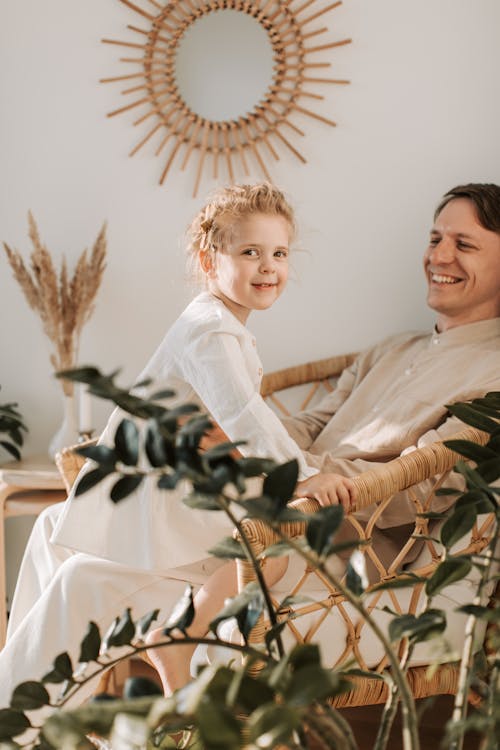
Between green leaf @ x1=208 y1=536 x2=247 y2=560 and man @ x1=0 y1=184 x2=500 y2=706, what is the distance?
37.6 inches

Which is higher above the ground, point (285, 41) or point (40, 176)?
point (285, 41)

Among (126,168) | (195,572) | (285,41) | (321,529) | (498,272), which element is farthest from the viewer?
(126,168)

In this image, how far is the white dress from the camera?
5.68 ft

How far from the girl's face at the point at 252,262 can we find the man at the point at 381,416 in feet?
1.38

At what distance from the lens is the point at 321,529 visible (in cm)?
76

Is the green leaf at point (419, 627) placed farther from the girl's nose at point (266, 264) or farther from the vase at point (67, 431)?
the vase at point (67, 431)

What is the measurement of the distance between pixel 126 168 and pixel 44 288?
0.49 metres

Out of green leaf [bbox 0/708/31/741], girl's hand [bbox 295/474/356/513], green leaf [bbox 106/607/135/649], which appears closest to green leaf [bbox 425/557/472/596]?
green leaf [bbox 106/607/135/649]

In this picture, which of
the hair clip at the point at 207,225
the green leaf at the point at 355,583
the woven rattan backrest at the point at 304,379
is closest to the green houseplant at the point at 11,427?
the woven rattan backrest at the point at 304,379

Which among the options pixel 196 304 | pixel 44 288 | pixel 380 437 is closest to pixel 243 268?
pixel 196 304

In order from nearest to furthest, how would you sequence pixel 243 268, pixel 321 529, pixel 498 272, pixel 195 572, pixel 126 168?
1. pixel 321 529
2. pixel 195 572
3. pixel 243 268
4. pixel 498 272
5. pixel 126 168

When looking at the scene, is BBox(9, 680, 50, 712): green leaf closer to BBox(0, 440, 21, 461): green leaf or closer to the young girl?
the young girl

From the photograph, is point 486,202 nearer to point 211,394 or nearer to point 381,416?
point 381,416

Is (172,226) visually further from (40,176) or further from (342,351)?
(342,351)
